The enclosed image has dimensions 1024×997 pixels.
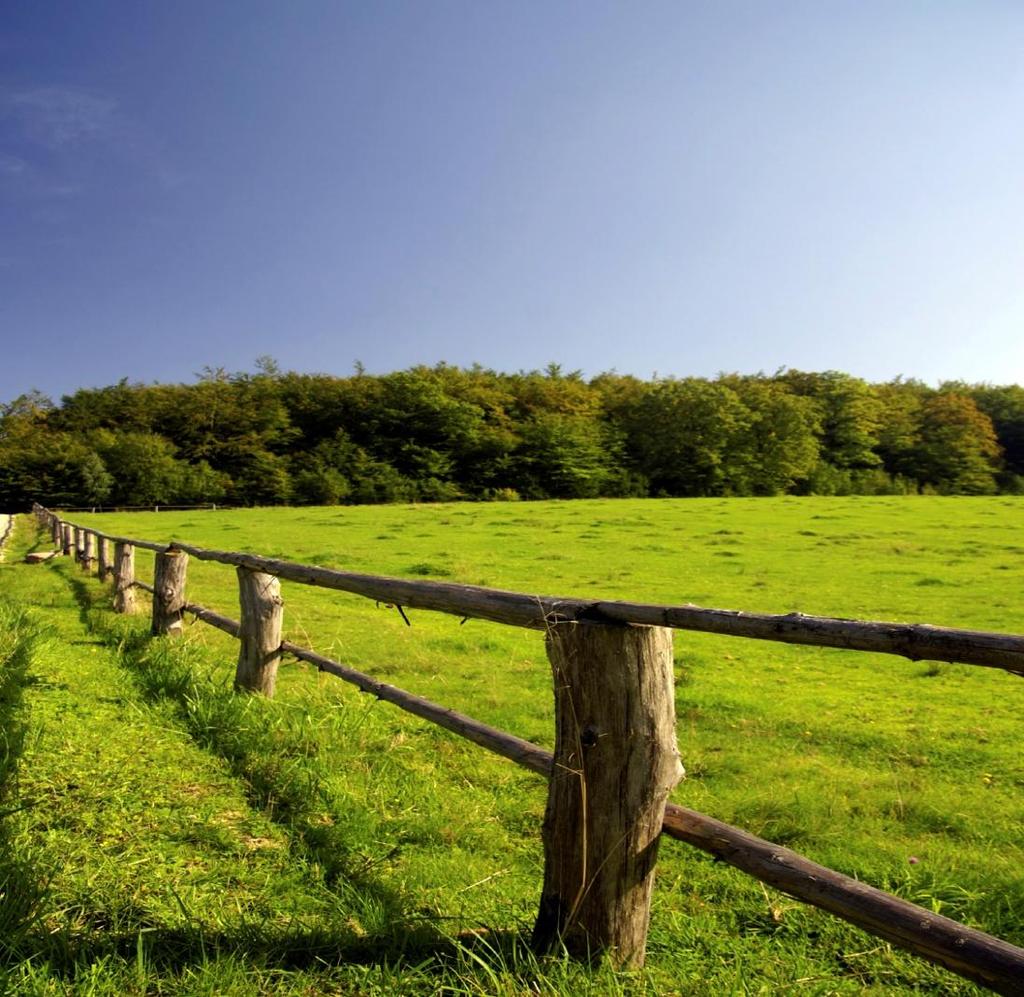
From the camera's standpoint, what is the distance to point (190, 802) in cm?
362

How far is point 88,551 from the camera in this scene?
14.9 meters

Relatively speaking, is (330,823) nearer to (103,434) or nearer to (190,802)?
(190,802)

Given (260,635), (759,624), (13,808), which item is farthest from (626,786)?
(260,635)

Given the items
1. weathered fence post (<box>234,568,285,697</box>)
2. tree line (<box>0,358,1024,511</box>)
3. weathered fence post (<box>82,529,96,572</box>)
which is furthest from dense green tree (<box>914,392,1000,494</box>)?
weathered fence post (<box>234,568,285,697</box>)

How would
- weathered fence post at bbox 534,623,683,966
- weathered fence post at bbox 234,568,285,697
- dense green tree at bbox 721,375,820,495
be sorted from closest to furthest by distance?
weathered fence post at bbox 534,623,683,966 < weathered fence post at bbox 234,568,285,697 < dense green tree at bbox 721,375,820,495

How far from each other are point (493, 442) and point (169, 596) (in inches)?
2495

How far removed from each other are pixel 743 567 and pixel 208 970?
16.2 metres

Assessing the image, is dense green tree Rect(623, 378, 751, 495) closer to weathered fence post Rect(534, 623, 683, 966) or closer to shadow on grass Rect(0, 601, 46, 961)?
shadow on grass Rect(0, 601, 46, 961)

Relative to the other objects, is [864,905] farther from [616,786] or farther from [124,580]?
[124,580]

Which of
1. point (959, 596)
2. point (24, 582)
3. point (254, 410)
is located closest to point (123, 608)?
point (24, 582)

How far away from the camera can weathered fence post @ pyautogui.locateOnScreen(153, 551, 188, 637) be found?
298 inches

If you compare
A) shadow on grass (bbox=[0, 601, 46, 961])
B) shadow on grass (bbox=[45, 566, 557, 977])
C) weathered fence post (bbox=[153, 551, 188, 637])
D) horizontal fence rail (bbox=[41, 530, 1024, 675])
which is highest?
horizontal fence rail (bbox=[41, 530, 1024, 675])

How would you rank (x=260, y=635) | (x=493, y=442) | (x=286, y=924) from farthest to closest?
(x=493, y=442), (x=260, y=635), (x=286, y=924)

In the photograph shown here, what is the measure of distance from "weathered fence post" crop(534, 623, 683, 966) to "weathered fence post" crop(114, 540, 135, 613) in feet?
30.5
